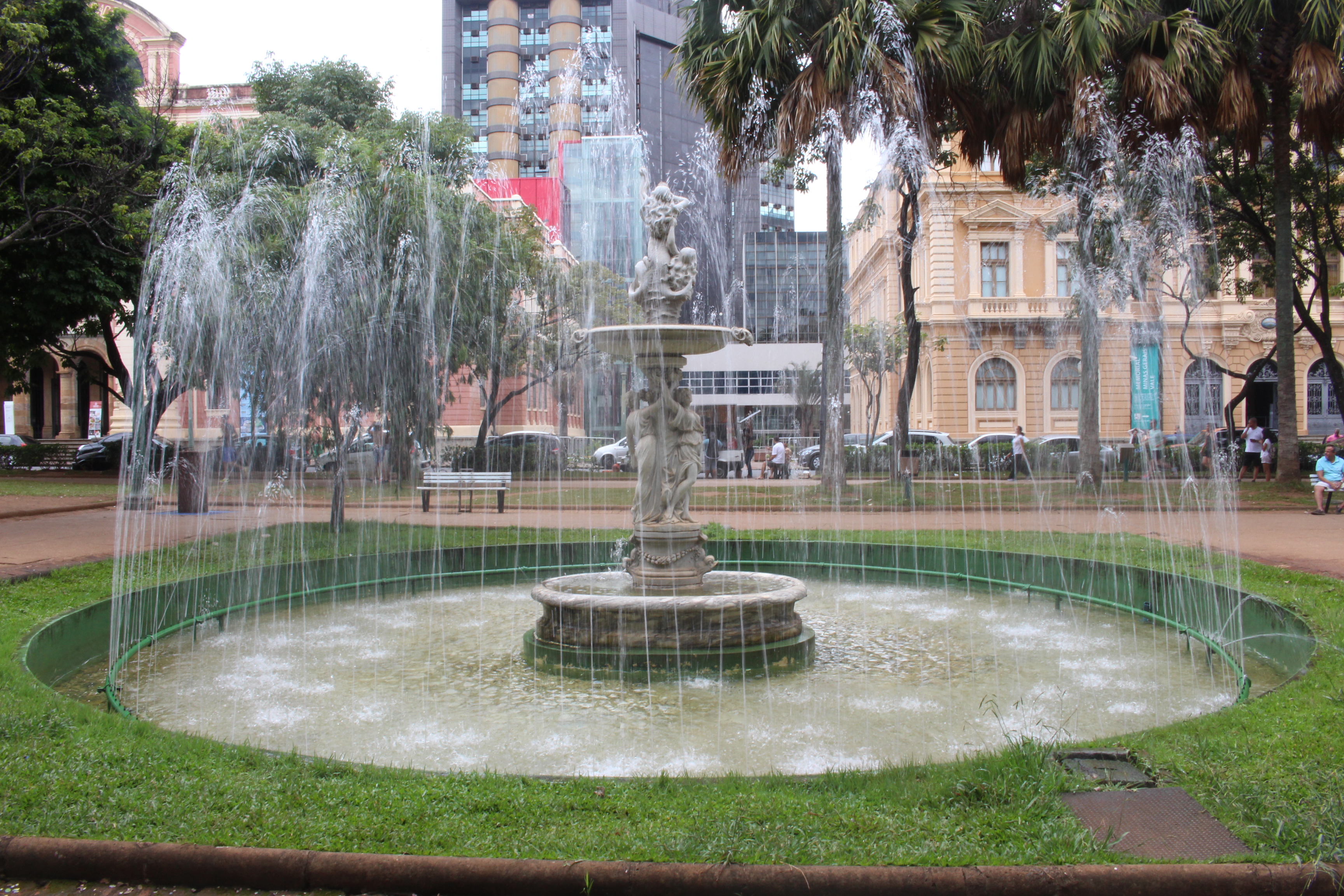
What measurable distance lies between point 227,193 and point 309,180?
247cm

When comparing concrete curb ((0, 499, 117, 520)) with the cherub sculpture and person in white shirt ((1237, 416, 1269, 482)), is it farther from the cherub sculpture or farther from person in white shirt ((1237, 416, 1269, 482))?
person in white shirt ((1237, 416, 1269, 482))

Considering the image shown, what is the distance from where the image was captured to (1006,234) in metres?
34.8

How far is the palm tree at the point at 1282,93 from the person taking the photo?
607 inches

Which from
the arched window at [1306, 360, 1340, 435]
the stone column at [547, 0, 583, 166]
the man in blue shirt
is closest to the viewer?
the man in blue shirt

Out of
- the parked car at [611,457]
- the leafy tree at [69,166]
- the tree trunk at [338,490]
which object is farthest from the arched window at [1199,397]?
the leafy tree at [69,166]

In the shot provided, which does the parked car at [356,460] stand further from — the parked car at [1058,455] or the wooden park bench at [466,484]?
the parked car at [1058,455]

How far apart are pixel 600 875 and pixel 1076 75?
626 inches

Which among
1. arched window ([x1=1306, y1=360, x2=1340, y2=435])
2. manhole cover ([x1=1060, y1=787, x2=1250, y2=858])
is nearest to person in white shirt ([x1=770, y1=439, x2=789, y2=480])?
manhole cover ([x1=1060, y1=787, x2=1250, y2=858])

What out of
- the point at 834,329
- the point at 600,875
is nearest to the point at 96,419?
the point at 834,329

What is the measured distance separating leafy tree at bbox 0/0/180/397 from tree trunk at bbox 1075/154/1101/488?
17755mm

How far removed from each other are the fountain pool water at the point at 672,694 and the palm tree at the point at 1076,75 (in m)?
10.4

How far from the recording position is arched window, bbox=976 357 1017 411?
34.6 metres

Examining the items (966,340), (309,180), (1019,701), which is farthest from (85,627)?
(966,340)

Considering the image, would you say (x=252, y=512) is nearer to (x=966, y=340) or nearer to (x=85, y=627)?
(x=85, y=627)
